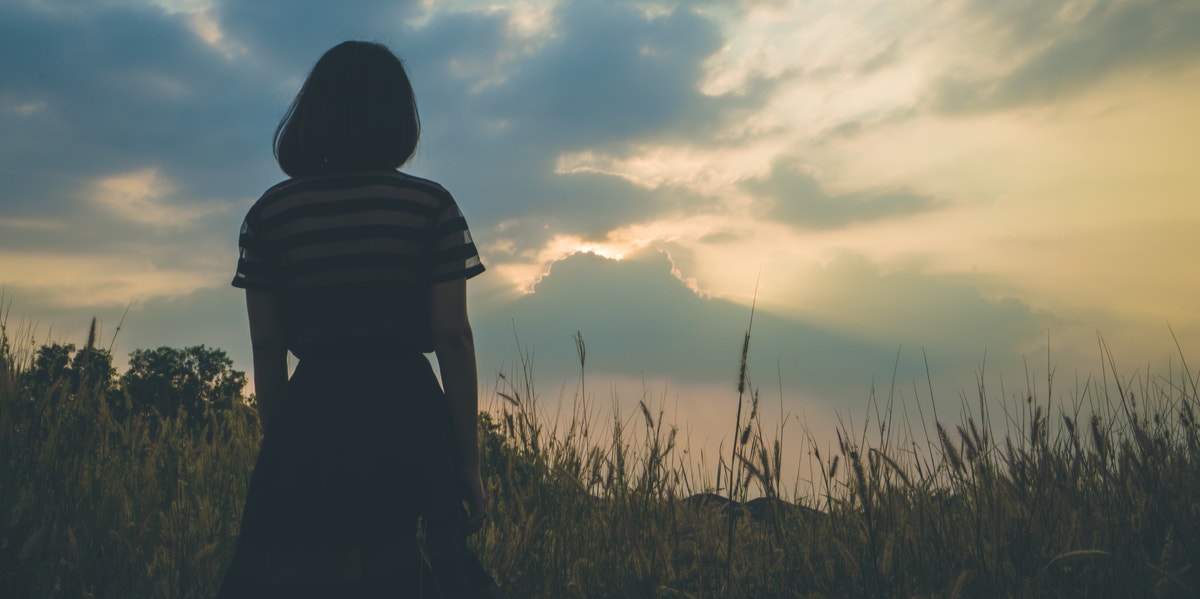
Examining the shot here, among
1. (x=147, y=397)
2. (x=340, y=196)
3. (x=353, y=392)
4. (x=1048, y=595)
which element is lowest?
(x=1048, y=595)

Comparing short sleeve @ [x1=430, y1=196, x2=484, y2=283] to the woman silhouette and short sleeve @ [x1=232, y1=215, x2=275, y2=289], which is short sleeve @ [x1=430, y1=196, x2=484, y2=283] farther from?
short sleeve @ [x1=232, y1=215, x2=275, y2=289]

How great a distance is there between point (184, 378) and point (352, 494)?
47.6ft

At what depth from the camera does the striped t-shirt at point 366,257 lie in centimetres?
225

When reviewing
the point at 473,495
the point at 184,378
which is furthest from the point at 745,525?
the point at 184,378

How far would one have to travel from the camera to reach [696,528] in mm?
3379

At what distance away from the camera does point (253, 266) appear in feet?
8.02

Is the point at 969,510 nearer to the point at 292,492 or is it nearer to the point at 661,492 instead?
the point at 661,492

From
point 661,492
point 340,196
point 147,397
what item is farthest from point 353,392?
point 147,397

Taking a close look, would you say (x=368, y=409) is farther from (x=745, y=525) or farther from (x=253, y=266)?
(x=745, y=525)

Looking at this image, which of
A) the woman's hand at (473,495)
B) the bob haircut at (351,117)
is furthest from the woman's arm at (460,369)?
the bob haircut at (351,117)

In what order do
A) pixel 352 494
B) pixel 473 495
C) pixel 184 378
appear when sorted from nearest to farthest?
pixel 352 494, pixel 473 495, pixel 184 378

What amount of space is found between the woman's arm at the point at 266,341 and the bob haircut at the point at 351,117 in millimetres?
423

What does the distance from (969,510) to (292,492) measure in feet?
8.73

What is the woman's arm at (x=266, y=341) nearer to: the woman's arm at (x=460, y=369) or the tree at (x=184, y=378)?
the woman's arm at (x=460, y=369)
